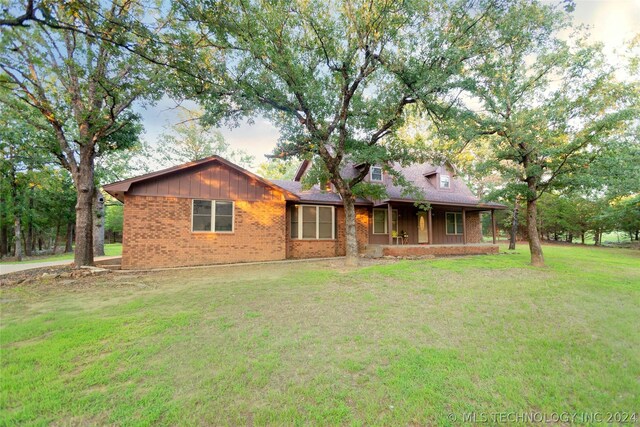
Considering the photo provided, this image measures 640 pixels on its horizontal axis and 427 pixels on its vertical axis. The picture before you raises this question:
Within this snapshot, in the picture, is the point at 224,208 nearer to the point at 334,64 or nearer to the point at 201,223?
the point at 201,223

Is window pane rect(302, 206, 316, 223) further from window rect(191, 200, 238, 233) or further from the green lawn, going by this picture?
the green lawn

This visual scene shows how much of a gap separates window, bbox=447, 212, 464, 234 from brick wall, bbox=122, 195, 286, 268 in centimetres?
1177

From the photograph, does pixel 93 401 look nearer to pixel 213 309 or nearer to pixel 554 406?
pixel 213 309

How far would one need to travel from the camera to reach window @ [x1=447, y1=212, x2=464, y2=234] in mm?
17656

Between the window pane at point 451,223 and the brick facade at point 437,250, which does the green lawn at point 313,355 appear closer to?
the brick facade at point 437,250

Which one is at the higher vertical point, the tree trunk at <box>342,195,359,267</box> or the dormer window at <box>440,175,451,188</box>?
the dormer window at <box>440,175,451,188</box>

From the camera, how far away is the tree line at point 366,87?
825 cm

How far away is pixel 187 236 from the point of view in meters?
10.4

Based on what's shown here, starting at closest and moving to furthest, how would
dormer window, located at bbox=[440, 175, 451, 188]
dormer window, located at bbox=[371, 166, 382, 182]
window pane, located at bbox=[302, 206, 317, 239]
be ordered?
window pane, located at bbox=[302, 206, 317, 239] → dormer window, located at bbox=[371, 166, 382, 182] → dormer window, located at bbox=[440, 175, 451, 188]

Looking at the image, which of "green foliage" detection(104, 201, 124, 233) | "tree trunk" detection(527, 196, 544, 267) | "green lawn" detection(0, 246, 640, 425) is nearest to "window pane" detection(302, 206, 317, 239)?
"green lawn" detection(0, 246, 640, 425)

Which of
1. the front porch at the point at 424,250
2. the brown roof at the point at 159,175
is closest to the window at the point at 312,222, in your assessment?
the brown roof at the point at 159,175

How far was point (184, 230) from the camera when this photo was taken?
407 inches

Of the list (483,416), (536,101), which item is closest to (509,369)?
(483,416)

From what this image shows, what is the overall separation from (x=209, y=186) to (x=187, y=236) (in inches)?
85.6
